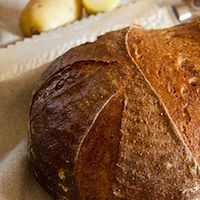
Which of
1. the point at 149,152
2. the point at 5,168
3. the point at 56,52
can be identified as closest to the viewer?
the point at 149,152

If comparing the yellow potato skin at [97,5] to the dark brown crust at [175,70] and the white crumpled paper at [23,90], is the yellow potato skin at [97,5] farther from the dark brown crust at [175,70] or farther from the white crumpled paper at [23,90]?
the dark brown crust at [175,70]

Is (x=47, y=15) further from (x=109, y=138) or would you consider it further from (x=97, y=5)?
(x=109, y=138)

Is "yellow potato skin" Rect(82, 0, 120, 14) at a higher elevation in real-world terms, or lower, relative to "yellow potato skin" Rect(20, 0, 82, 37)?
lower

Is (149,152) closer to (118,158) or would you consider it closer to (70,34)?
(118,158)

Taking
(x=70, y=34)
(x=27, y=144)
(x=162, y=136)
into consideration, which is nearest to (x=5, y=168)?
(x=27, y=144)

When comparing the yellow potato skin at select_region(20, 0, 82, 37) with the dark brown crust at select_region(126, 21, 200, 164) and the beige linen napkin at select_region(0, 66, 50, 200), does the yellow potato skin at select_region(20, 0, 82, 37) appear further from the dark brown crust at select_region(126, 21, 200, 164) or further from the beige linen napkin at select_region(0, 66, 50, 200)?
the dark brown crust at select_region(126, 21, 200, 164)

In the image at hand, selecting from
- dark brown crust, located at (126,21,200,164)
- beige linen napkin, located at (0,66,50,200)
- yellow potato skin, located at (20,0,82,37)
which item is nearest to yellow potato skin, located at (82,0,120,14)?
yellow potato skin, located at (20,0,82,37)
